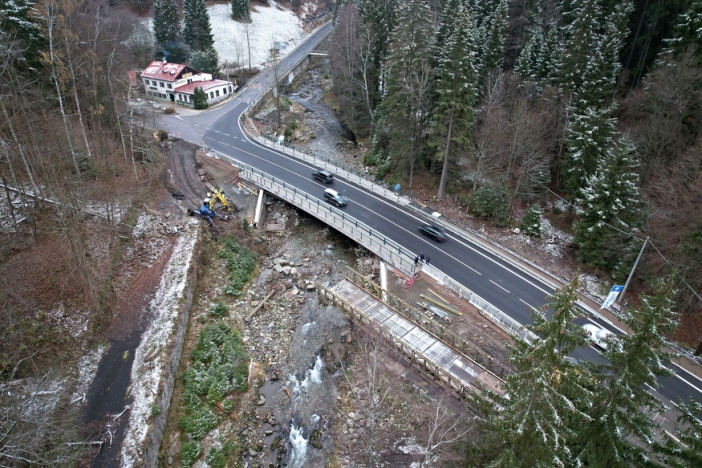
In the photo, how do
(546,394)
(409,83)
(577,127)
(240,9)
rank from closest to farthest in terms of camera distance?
(546,394) < (577,127) < (409,83) < (240,9)

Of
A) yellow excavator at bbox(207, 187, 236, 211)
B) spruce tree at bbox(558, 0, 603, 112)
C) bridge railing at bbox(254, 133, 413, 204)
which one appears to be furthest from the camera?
bridge railing at bbox(254, 133, 413, 204)

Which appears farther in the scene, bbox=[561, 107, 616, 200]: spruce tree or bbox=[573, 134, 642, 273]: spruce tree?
bbox=[561, 107, 616, 200]: spruce tree

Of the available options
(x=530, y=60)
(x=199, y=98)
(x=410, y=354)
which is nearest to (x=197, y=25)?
(x=199, y=98)

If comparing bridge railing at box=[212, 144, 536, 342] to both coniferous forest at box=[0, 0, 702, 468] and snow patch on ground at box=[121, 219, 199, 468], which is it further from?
snow patch on ground at box=[121, 219, 199, 468]

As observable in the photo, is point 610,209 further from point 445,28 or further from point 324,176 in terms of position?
point 445,28

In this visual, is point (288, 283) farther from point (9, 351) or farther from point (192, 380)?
point (9, 351)

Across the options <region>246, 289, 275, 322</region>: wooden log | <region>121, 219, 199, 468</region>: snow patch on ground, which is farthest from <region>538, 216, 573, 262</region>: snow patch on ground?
<region>121, 219, 199, 468</region>: snow patch on ground
